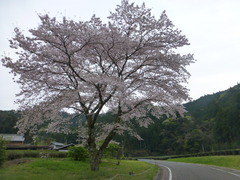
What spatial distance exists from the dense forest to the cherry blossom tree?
27.7 m

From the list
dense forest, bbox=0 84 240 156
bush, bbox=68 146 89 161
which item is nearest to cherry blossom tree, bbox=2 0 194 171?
bush, bbox=68 146 89 161

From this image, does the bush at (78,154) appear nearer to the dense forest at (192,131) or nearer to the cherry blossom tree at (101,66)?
the cherry blossom tree at (101,66)

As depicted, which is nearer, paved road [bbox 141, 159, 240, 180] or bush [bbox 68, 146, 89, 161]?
paved road [bbox 141, 159, 240, 180]

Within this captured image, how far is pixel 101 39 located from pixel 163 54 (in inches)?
138

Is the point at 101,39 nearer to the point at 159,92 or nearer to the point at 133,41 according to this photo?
the point at 133,41

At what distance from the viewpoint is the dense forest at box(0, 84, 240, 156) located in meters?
50.8

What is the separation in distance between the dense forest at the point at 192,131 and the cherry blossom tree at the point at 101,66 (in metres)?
27.7

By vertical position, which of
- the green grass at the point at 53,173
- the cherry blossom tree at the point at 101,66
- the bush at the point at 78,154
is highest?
the cherry blossom tree at the point at 101,66

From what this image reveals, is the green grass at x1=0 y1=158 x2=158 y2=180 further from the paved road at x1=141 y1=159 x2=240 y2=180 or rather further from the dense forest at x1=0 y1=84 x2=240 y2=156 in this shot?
the dense forest at x1=0 y1=84 x2=240 y2=156

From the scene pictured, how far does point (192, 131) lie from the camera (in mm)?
58000

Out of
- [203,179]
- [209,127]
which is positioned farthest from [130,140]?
[203,179]

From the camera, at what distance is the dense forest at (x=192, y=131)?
50.8 m

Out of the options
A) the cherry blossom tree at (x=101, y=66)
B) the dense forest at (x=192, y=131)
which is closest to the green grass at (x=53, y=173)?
the cherry blossom tree at (x=101, y=66)

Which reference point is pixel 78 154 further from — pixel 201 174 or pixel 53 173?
pixel 201 174
